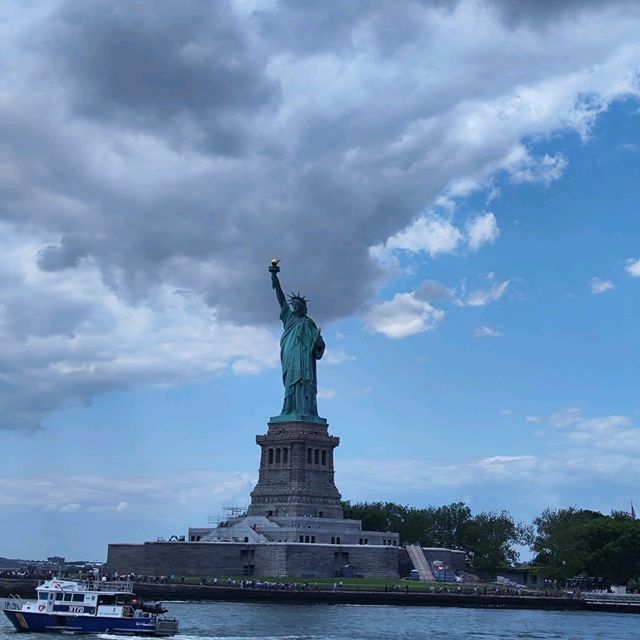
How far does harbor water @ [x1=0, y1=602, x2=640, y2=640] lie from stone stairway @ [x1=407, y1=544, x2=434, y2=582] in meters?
15.0

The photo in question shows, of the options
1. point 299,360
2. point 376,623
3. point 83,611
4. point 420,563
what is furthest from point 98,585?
point 299,360

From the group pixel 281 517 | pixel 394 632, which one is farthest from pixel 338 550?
pixel 394 632

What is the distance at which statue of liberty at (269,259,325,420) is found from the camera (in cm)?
12038

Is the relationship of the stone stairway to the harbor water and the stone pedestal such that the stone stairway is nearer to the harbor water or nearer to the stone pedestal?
the stone pedestal

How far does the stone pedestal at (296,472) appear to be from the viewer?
11338 cm

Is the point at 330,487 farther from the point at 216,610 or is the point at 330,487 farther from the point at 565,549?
the point at 216,610

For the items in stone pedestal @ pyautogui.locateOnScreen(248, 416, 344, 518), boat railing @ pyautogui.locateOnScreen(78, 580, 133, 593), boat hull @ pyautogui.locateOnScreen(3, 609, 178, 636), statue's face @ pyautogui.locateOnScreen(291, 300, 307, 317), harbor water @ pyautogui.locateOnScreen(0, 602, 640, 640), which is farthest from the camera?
statue's face @ pyautogui.locateOnScreen(291, 300, 307, 317)

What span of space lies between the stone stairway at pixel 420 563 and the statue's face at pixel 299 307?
93.3 feet

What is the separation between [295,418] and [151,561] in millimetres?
22590

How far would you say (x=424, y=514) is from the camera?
14150 centimetres

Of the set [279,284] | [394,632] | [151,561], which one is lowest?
[394,632]

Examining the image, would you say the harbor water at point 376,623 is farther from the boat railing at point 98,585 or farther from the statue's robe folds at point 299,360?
the statue's robe folds at point 299,360

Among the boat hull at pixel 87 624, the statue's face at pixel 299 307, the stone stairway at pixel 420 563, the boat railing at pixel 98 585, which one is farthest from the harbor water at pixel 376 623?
the statue's face at pixel 299 307

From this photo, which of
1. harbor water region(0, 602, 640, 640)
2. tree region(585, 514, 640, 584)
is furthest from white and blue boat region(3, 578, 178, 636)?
tree region(585, 514, 640, 584)
